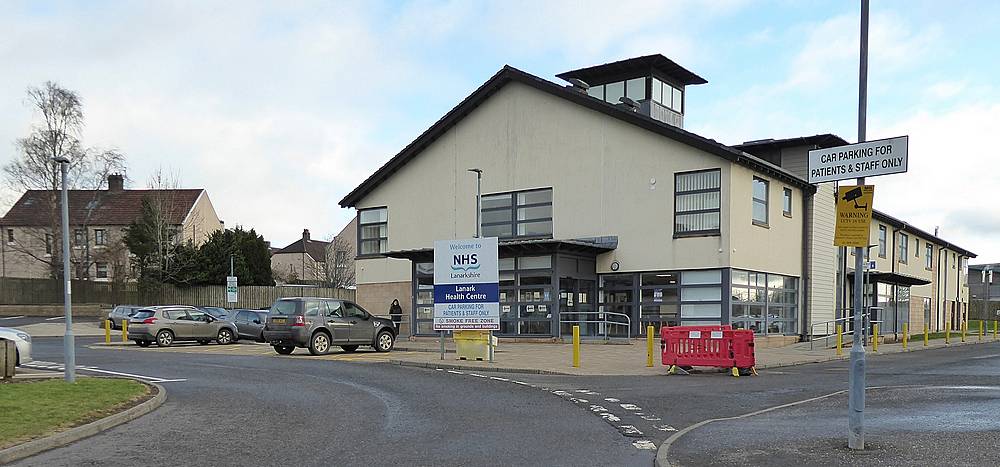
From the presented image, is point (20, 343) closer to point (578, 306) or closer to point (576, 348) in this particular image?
point (576, 348)

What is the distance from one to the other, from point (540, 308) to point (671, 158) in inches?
277

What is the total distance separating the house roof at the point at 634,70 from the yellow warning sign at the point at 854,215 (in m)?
24.3

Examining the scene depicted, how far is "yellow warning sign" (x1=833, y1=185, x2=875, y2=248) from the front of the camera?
8.49m

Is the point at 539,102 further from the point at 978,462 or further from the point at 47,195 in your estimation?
the point at 47,195

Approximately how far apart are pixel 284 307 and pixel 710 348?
40.1 feet

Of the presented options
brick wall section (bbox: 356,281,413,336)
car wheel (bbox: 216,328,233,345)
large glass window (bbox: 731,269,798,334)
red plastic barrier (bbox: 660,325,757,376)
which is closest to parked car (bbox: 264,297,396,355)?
car wheel (bbox: 216,328,233,345)

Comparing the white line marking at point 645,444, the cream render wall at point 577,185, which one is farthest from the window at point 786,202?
the white line marking at point 645,444

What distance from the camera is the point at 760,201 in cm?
2950

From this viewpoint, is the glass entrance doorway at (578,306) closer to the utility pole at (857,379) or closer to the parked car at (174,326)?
the parked car at (174,326)

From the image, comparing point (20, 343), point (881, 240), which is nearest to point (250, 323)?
point (20, 343)

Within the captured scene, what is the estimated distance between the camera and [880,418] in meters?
11.0

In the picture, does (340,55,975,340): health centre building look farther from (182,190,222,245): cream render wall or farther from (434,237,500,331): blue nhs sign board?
(182,190,222,245): cream render wall

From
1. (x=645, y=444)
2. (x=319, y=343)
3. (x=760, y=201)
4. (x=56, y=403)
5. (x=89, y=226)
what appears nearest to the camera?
(x=645, y=444)

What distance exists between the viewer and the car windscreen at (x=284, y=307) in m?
23.7
